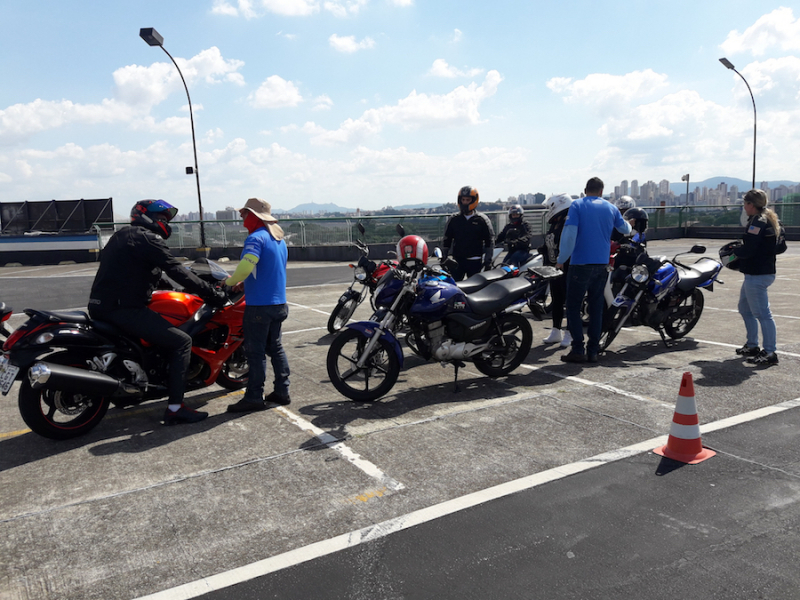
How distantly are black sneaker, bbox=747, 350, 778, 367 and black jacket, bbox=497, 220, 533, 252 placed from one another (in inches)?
158

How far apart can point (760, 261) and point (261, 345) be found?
16.6 feet

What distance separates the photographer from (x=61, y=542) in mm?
3295

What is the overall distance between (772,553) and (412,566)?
1.72 m

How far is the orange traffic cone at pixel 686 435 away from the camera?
163 inches

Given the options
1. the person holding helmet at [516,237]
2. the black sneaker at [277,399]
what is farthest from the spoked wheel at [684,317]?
the black sneaker at [277,399]

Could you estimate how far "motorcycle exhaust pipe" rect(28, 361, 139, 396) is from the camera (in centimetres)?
430

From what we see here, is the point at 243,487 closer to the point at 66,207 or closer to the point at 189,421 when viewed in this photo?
the point at 189,421

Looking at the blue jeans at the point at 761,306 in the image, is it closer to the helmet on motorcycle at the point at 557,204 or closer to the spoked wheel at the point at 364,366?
the helmet on motorcycle at the point at 557,204

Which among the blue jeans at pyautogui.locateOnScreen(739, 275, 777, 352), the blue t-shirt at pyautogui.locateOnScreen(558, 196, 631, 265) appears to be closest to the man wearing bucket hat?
the blue t-shirt at pyautogui.locateOnScreen(558, 196, 631, 265)

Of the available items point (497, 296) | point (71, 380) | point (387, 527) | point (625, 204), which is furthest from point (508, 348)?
point (71, 380)

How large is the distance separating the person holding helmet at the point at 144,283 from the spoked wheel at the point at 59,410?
470 mm

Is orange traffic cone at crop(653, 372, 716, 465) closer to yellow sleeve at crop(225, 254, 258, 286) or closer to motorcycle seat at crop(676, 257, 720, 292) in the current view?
yellow sleeve at crop(225, 254, 258, 286)

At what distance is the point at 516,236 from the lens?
9.89 meters

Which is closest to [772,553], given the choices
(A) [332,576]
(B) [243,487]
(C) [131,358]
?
(A) [332,576]
